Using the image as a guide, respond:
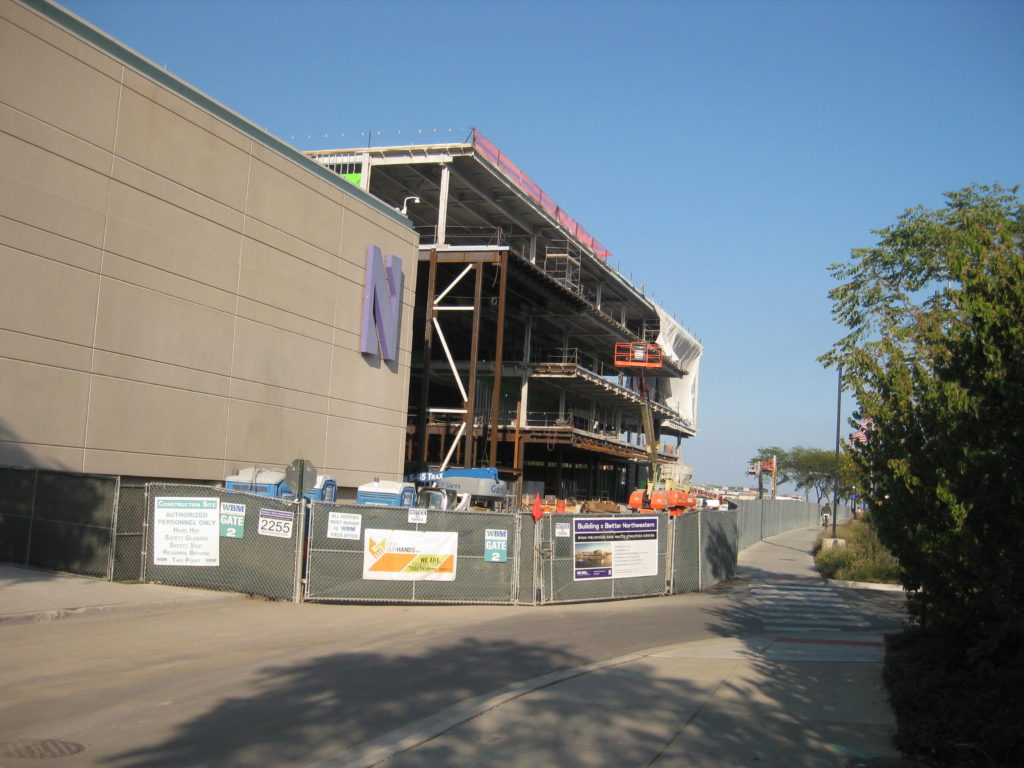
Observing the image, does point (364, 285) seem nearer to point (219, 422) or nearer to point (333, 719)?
point (219, 422)

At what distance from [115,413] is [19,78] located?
346 inches

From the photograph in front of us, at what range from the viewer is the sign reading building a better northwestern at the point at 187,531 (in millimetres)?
16000

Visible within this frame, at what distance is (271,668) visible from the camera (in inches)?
386

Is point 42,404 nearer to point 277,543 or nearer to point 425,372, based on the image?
point 277,543

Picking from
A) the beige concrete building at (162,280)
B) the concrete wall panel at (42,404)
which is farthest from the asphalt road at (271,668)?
the beige concrete building at (162,280)

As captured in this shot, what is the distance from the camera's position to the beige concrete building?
21.5m

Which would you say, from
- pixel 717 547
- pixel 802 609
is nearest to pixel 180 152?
pixel 717 547

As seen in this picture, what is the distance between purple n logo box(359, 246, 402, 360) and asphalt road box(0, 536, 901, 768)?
19.2 meters

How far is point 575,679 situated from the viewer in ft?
32.0

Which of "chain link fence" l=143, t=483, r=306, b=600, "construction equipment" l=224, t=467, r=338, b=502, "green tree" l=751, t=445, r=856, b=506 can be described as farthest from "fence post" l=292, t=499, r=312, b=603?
"green tree" l=751, t=445, r=856, b=506

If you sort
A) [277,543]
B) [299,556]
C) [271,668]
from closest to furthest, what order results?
[271,668]
[299,556]
[277,543]

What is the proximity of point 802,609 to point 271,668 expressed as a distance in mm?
13251

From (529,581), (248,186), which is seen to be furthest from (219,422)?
(529,581)

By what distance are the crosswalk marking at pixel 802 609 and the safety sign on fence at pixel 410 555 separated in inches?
237
